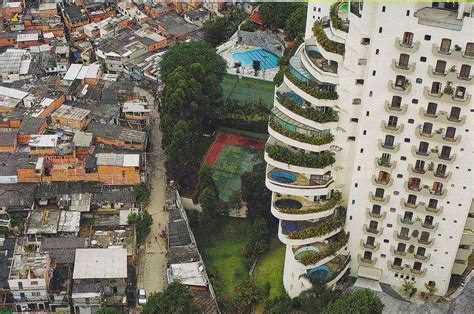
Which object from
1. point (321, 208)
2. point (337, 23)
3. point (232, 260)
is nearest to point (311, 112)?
point (337, 23)

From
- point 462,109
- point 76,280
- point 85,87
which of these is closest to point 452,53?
point 462,109

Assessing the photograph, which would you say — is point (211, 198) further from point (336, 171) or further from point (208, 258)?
point (336, 171)

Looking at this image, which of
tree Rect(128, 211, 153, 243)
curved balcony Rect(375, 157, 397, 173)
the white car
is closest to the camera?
curved balcony Rect(375, 157, 397, 173)

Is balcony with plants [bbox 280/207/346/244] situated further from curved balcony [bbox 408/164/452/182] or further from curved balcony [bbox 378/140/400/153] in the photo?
curved balcony [bbox 378/140/400/153]

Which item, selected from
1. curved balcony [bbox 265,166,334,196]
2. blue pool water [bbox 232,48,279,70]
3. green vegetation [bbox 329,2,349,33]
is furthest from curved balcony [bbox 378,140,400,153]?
blue pool water [bbox 232,48,279,70]

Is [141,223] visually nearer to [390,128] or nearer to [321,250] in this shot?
[321,250]

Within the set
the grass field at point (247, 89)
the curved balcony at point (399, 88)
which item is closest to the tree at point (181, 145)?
the grass field at point (247, 89)
